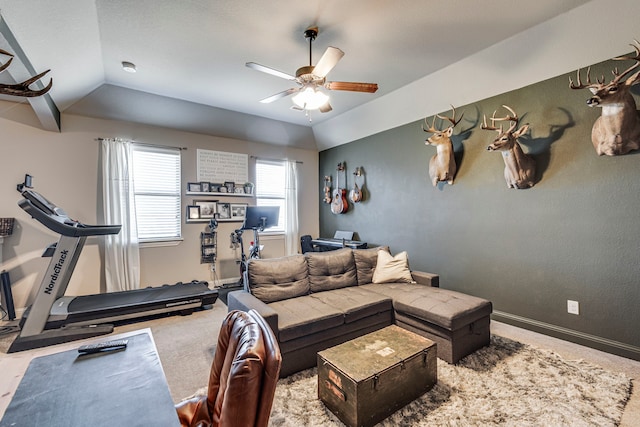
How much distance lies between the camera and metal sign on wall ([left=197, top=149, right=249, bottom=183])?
512 cm

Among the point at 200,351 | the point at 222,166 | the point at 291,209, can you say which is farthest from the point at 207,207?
the point at 200,351

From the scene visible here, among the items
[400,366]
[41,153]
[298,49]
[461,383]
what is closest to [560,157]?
[461,383]

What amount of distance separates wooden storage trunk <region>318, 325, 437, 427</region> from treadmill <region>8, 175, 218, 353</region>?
2.74 meters

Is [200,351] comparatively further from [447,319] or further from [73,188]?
[73,188]

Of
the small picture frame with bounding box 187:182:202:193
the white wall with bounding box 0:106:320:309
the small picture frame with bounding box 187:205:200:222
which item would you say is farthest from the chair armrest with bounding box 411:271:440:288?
the small picture frame with bounding box 187:182:202:193

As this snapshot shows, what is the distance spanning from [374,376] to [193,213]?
431 cm

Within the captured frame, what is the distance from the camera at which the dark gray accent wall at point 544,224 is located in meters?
2.64

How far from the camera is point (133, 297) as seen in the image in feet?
12.4

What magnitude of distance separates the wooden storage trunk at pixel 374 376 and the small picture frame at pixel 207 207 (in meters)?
3.93

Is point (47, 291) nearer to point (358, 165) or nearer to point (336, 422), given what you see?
point (336, 422)

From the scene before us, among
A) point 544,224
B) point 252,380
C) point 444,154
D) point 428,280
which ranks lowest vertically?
point 428,280

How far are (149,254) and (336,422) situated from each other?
412cm

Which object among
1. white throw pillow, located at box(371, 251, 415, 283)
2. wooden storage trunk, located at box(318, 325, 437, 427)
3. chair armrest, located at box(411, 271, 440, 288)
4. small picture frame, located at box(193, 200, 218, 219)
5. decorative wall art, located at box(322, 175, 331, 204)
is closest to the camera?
wooden storage trunk, located at box(318, 325, 437, 427)

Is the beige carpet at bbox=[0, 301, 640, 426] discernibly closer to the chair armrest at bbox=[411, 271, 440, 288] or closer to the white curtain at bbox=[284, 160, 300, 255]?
the chair armrest at bbox=[411, 271, 440, 288]
